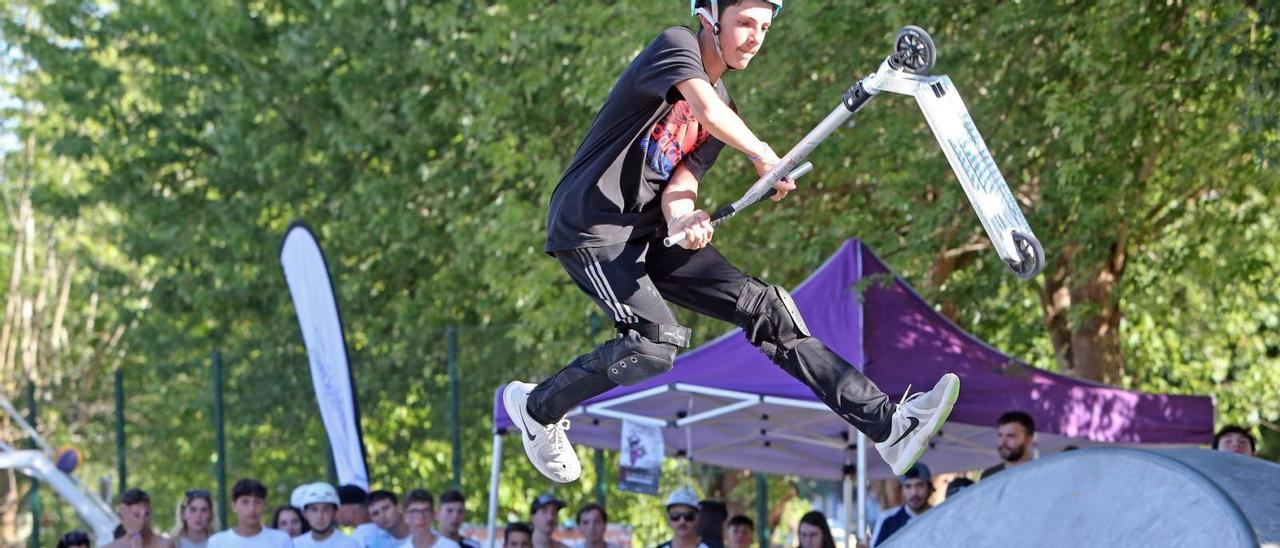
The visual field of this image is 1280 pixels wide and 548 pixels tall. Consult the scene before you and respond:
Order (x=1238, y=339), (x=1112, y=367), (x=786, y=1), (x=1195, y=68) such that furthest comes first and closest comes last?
1. (x=1238, y=339)
2. (x=1112, y=367)
3. (x=786, y=1)
4. (x=1195, y=68)

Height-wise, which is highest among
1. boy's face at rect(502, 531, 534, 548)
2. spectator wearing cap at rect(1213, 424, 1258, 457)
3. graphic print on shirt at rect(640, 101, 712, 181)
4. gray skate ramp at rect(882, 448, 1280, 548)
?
graphic print on shirt at rect(640, 101, 712, 181)

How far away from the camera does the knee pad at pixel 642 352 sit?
18.6 ft

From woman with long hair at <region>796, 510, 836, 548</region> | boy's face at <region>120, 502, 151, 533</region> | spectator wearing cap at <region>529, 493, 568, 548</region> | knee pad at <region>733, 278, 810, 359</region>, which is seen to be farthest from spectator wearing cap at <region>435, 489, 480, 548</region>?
knee pad at <region>733, 278, 810, 359</region>

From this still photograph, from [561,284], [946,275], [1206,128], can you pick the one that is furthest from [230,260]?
[1206,128]

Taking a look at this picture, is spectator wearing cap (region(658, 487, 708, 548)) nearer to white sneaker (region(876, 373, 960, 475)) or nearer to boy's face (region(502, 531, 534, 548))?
boy's face (region(502, 531, 534, 548))

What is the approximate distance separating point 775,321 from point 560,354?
10.6 metres

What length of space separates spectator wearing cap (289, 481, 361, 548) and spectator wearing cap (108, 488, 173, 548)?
2.69ft

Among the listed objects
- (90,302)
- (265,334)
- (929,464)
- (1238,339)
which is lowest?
(929,464)

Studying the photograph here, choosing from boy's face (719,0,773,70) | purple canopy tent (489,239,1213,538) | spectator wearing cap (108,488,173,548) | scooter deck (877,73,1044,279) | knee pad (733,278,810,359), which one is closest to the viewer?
scooter deck (877,73,1044,279)

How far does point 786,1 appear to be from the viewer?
11969 mm

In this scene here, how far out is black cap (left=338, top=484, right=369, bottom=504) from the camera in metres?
11.8

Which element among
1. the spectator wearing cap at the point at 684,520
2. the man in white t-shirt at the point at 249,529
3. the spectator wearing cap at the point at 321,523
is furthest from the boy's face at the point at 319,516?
the spectator wearing cap at the point at 684,520

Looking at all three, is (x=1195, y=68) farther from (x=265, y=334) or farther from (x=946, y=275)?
(x=265, y=334)

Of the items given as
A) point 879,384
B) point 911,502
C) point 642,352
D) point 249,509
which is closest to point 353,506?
point 249,509
